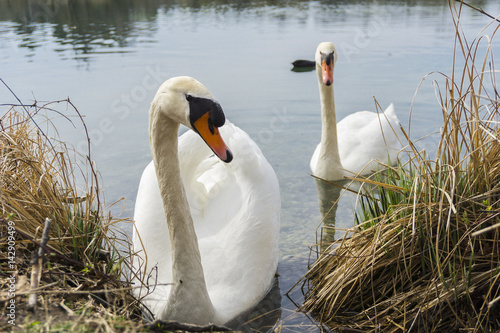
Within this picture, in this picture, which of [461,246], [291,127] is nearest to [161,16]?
[291,127]

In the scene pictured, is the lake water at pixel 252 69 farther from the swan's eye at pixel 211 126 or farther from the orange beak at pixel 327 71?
the swan's eye at pixel 211 126

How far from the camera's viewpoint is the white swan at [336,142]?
280 inches

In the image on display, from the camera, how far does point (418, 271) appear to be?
3.75m

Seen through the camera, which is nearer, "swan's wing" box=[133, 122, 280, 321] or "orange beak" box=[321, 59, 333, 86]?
"swan's wing" box=[133, 122, 280, 321]

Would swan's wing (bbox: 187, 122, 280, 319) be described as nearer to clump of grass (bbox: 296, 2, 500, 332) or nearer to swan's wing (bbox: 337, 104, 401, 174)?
clump of grass (bbox: 296, 2, 500, 332)

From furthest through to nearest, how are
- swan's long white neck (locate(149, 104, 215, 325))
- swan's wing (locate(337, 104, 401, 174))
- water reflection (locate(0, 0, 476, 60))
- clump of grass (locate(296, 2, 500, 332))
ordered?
water reflection (locate(0, 0, 476, 60)), swan's wing (locate(337, 104, 401, 174)), swan's long white neck (locate(149, 104, 215, 325)), clump of grass (locate(296, 2, 500, 332))

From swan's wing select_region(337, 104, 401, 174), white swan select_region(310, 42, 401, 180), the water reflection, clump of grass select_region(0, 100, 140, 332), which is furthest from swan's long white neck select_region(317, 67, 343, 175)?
the water reflection

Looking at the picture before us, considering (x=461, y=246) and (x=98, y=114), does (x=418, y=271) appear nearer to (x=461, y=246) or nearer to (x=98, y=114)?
(x=461, y=246)

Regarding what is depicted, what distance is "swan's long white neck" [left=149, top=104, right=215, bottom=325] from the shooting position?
12.0ft

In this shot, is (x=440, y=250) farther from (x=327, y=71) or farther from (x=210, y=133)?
(x=327, y=71)

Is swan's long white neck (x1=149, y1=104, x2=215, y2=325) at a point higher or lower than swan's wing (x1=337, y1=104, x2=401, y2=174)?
higher

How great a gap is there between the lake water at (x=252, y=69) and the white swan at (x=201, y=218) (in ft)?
1.76

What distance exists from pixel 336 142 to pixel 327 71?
0.92 meters

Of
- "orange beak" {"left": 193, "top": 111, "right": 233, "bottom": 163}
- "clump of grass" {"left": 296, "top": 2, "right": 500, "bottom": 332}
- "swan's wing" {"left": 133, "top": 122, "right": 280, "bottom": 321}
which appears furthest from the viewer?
"swan's wing" {"left": 133, "top": 122, "right": 280, "bottom": 321}
